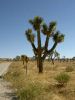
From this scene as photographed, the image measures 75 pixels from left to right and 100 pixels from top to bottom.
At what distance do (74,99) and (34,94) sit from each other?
6.55 feet

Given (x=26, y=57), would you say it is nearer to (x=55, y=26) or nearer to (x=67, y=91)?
(x=55, y=26)

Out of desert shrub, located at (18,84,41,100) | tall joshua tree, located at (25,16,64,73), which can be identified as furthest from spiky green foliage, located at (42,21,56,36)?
desert shrub, located at (18,84,41,100)

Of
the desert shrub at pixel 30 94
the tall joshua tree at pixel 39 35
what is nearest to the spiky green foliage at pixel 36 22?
the tall joshua tree at pixel 39 35

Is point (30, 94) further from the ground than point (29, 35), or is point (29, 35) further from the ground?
point (29, 35)

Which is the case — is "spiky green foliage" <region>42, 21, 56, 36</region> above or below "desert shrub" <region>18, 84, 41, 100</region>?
above

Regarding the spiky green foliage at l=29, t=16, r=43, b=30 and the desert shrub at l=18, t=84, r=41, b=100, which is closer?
the desert shrub at l=18, t=84, r=41, b=100

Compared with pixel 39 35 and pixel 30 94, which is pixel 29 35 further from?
pixel 30 94

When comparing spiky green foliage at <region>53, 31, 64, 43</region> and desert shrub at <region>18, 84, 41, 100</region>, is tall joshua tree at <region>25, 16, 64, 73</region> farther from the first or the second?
desert shrub at <region>18, 84, 41, 100</region>

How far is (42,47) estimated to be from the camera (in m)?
28.6

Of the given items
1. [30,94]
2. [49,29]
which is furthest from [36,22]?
[30,94]

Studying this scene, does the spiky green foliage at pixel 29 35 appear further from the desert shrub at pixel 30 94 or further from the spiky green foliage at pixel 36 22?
the desert shrub at pixel 30 94

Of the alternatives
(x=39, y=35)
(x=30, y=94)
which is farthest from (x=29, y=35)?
(x=30, y=94)

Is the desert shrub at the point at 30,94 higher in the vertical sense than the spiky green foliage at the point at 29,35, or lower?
lower

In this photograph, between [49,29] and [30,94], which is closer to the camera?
[30,94]
